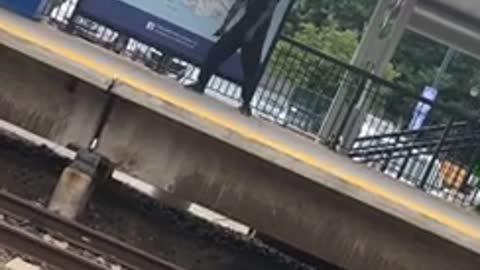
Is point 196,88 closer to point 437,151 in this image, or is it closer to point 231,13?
point 231,13

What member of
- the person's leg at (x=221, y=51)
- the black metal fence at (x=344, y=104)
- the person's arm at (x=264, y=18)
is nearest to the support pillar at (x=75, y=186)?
the person's leg at (x=221, y=51)

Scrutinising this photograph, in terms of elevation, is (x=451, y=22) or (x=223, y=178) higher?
(x=451, y=22)

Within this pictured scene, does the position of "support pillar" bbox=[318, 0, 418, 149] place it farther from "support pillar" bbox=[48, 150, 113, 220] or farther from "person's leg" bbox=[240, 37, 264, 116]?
"support pillar" bbox=[48, 150, 113, 220]

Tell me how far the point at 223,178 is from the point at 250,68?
3.93 meters

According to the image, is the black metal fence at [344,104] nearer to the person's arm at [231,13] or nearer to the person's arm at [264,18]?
the person's arm at [231,13]

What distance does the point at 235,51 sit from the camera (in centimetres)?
1265

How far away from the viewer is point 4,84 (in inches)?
360

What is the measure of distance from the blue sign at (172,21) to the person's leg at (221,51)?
1.02m

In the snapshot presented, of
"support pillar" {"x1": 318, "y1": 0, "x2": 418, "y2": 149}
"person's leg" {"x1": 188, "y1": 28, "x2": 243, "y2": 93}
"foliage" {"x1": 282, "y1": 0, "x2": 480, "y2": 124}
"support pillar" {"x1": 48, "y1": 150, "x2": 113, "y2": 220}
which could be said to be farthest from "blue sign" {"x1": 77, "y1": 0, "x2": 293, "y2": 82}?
"foliage" {"x1": 282, "y1": 0, "x2": 480, "y2": 124}

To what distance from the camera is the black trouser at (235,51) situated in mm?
12328

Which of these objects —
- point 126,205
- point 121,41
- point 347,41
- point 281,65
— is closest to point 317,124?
point 281,65

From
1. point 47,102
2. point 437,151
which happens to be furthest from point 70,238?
point 437,151

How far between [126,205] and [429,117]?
22.8 feet

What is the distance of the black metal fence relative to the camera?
1445 centimetres
